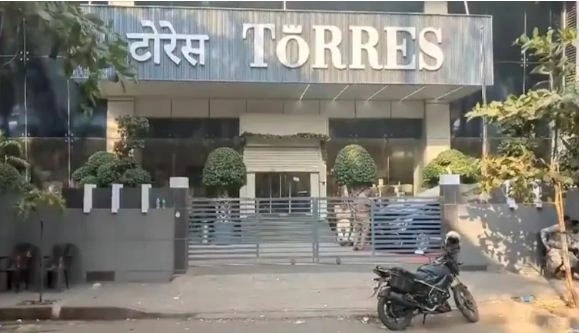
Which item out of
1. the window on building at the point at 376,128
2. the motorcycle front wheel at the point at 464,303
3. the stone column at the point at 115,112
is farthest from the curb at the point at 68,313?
the window on building at the point at 376,128

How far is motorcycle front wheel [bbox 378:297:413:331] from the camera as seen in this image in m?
8.74

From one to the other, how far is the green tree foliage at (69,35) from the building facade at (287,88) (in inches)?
494

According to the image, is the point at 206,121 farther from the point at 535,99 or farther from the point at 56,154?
the point at 535,99

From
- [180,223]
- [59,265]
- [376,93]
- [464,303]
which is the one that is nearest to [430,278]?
[464,303]

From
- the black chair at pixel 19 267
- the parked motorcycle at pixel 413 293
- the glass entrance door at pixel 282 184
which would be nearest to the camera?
the parked motorcycle at pixel 413 293

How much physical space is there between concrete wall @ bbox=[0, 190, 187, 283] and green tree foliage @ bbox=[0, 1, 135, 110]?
6.11 metres

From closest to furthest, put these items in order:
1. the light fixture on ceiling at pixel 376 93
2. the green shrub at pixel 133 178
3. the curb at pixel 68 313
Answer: the curb at pixel 68 313
the green shrub at pixel 133 178
the light fixture on ceiling at pixel 376 93

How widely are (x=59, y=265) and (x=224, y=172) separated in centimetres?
734

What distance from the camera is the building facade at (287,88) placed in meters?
19.2

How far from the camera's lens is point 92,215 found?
41.0 ft

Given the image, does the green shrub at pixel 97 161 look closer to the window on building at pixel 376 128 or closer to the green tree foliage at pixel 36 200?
the green tree foliage at pixel 36 200

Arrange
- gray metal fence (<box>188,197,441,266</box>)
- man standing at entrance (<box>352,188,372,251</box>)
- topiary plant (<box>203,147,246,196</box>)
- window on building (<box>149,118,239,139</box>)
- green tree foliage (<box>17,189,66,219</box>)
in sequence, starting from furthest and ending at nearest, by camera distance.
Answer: window on building (<box>149,118,239,139</box>)
topiary plant (<box>203,147,246,196</box>)
man standing at entrance (<box>352,188,372,251</box>)
gray metal fence (<box>188,197,441,266</box>)
green tree foliage (<box>17,189,66,219</box>)

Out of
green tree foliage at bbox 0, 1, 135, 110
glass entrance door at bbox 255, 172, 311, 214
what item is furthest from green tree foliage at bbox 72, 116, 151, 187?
green tree foliage at bbox 0, 1, 135, 110

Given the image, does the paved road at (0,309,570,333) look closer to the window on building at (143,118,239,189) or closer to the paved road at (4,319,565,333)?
the paved road at (4,319,565,333)
